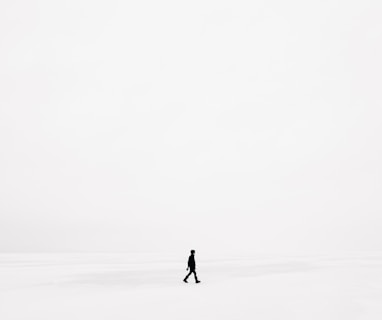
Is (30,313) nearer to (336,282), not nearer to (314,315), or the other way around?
(314,315)

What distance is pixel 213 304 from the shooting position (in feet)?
48.0

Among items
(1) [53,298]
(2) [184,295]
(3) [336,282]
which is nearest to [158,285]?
(2) [184,295]

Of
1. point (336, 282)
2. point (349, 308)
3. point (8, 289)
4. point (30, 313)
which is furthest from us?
point (336, 282)

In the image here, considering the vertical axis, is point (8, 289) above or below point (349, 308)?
above

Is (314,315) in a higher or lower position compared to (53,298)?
lower

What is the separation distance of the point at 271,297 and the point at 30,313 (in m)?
9.17

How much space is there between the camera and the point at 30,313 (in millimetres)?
12781

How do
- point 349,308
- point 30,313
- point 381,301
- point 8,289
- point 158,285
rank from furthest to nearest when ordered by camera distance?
point 158,285
point 8,289
point 381,301
point 349,308
point 30,313

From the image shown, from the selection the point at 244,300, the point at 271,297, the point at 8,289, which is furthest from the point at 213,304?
the point at 8,289

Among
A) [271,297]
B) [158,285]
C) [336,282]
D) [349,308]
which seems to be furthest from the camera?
[336,282]

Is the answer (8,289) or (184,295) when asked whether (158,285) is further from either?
(8,289)

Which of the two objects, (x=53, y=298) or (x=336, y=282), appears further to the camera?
(x=336, y=282)

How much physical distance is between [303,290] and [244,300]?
452 cm

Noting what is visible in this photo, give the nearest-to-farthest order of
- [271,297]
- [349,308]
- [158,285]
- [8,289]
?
[349,308] < [271,297] < [8,289] < [158,285]
